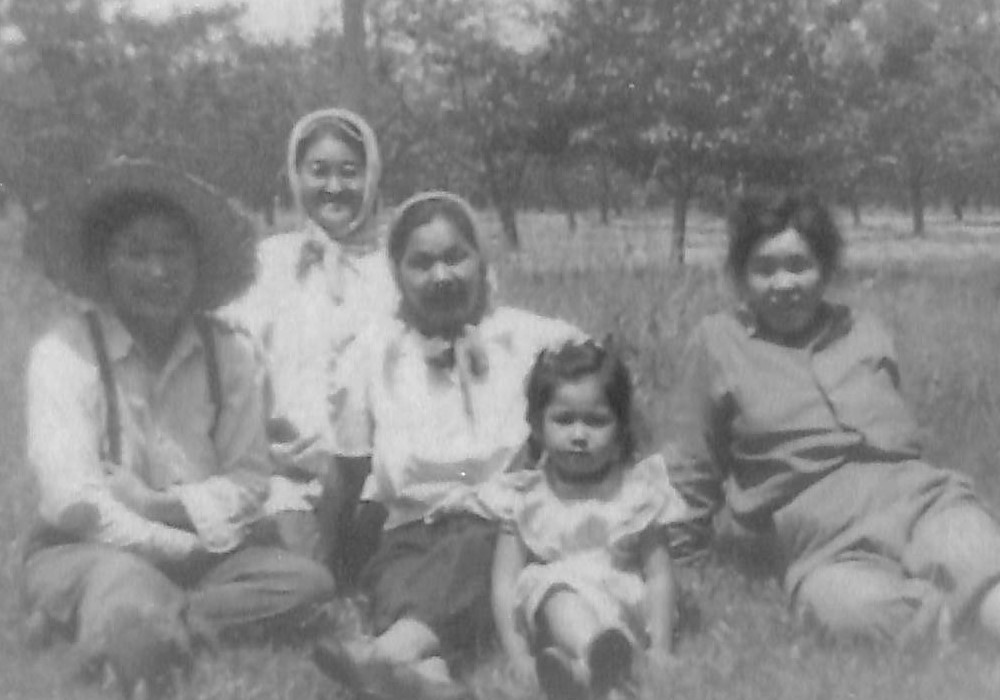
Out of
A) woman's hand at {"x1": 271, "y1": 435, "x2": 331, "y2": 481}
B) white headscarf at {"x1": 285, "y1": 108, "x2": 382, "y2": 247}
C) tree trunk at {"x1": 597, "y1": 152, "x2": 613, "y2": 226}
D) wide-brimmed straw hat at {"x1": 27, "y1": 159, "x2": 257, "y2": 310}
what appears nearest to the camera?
wide-brimmed straw hat at {"x1": 27, "y1": 159, "x2": 257, "y2": 310}

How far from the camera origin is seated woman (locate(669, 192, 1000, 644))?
2688 mm

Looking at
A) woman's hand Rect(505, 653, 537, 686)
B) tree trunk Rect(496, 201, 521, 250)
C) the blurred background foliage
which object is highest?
the blurred background foliage

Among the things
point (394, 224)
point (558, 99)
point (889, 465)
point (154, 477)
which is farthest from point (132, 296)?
point (558, 99)

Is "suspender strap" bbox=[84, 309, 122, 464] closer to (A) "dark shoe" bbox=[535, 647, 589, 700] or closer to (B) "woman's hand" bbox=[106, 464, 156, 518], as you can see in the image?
(B) "woman's hand" bbox=[106, 464, 156, 518]

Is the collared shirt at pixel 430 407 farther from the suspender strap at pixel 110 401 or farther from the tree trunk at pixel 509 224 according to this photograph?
the tree trunk at pixel 509 224

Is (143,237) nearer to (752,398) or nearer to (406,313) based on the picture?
(406,313)

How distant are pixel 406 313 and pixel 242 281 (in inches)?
13.8

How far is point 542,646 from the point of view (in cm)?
247

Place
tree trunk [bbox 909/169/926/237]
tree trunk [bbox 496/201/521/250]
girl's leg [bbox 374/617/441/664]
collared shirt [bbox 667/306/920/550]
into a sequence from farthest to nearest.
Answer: tree trunk [bbox 496/201/521/250], tree trunk [bbox 909/169/926/237], collared shirt [bbox 667/306/920/550], girl's leg [bbox 374/617/441/664]

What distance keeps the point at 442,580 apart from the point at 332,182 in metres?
1.15

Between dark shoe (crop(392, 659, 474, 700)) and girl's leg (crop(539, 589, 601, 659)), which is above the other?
girl's leg (crop(539, 589, 601, 659))

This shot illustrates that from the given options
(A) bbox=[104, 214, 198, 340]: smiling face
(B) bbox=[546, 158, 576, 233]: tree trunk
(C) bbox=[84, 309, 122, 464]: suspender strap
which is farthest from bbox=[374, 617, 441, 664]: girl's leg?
(B) bbox=[546, 158, 576, 233]: tree trunk

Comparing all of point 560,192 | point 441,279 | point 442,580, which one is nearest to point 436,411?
point 441,279

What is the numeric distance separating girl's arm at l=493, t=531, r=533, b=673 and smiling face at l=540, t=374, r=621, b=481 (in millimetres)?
193
